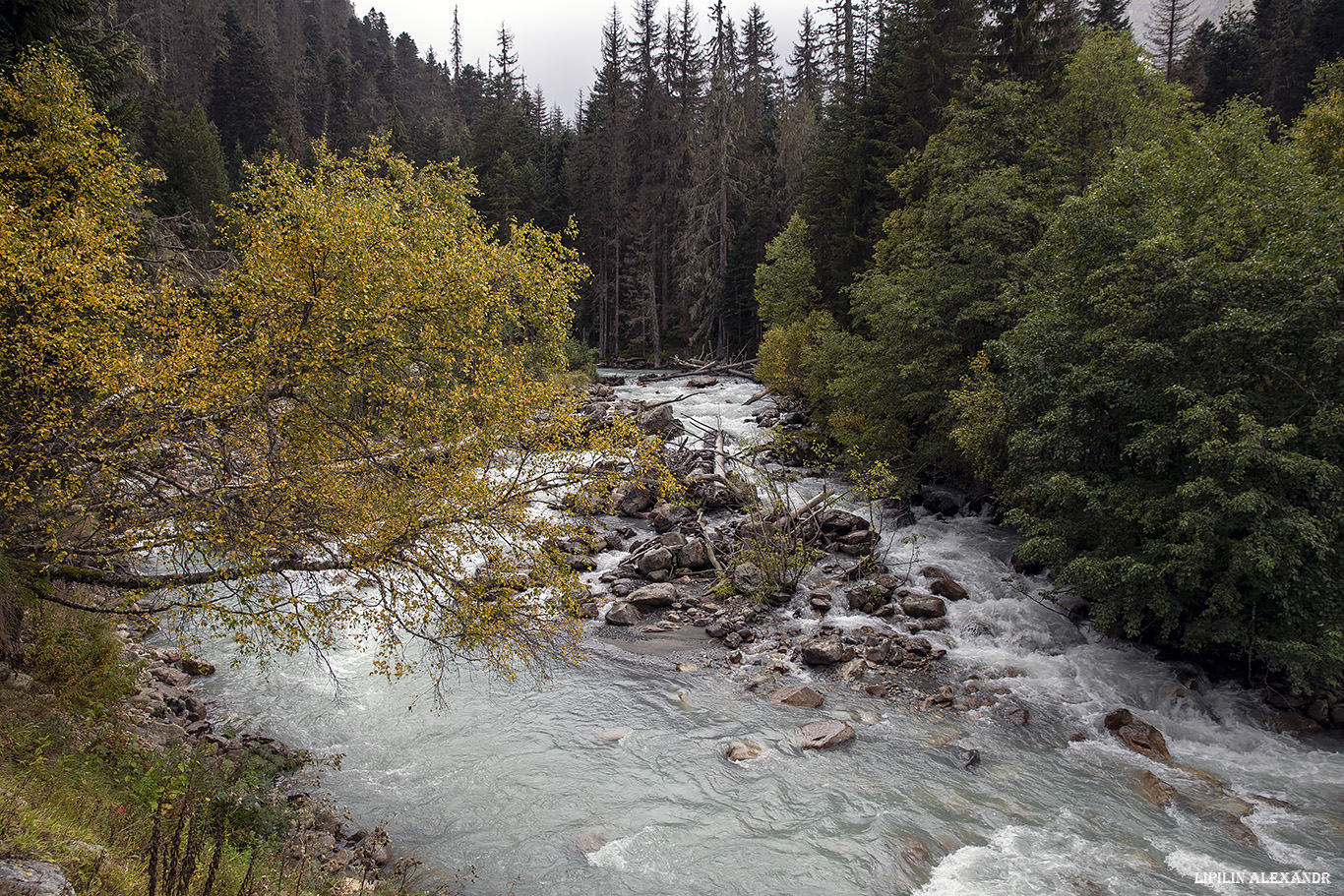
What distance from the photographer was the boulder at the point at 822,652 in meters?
12.8

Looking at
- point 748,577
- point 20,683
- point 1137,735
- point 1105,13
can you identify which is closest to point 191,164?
point 20,683

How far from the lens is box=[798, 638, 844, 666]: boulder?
12773 millimetres

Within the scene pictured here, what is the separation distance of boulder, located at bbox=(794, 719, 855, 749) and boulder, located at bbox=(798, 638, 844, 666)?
6.37 ft

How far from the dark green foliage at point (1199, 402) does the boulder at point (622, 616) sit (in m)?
7.92

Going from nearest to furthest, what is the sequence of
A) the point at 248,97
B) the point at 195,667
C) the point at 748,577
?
the point at 195,667, the point at 748,577, the point at 248,97

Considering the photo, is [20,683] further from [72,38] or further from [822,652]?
[72,38]

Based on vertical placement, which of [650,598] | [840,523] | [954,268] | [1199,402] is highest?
[954,268]

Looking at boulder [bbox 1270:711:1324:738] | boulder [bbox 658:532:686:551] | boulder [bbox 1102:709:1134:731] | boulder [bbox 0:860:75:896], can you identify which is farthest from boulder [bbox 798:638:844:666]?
boulder [bbox 0:860:75:896]

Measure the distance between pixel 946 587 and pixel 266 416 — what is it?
13.5 metres

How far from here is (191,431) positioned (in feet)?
25.3

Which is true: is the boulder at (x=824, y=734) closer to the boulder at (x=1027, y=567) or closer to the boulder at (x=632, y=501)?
the boulder at (x=1027, y=567)

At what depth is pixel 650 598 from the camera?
15.3 m

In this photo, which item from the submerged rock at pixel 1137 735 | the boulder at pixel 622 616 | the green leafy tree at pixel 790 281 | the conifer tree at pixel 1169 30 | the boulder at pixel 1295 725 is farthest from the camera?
the conifer tree at pixel 1169 30

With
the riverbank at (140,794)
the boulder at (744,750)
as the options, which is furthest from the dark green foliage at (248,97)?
the boulder at (744,750)
